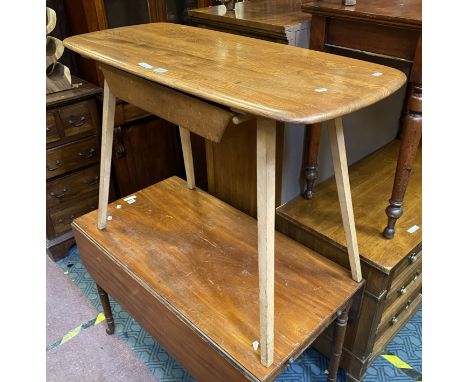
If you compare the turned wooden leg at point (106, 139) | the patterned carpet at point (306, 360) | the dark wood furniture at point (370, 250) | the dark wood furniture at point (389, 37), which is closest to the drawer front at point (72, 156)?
the turned wooden leg at point (106, 139)

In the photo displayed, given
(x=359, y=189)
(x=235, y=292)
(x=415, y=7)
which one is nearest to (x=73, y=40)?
(x=235, y=292)

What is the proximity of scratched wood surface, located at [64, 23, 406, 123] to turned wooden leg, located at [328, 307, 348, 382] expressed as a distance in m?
0.58

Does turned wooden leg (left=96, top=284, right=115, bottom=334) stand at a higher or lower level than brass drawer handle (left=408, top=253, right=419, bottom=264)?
lower

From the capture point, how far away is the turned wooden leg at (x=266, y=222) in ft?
2.39

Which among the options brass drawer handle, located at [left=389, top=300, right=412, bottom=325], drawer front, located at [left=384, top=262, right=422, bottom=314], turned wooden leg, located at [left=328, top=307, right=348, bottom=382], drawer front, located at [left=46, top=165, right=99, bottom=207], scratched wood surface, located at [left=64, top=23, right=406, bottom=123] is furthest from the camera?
drawer front, located at [left=46, top=165, right=99, bottom=207]

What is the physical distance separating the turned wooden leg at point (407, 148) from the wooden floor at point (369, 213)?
0.06 meters

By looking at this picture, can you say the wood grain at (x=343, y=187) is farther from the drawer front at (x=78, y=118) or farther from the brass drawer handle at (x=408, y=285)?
the drawer front at (x=78, y=118)

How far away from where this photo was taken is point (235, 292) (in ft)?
3.47

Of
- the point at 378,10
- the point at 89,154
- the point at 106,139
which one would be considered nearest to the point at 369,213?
the point at 378,10

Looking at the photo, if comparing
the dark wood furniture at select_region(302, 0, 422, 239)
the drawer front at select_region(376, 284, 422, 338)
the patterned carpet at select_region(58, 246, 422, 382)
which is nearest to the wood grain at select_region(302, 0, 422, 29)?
the dark wood furniture at select_region(302, 0, 422, 239)

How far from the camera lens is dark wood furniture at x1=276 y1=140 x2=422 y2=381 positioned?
1.13m

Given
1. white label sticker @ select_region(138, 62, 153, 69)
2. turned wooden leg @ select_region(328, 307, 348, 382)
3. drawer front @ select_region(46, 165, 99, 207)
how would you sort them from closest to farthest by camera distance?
1. white label sticker @ select_region(138, 62, 153, 69)
2. turned wooden leg @ select_region(328, 307, 348, 382)
3. drawer front @ select_region(46, 165, 99, 207)

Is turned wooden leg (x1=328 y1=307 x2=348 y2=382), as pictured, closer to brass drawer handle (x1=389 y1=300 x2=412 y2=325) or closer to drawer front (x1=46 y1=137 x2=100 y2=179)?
brass drawer handle (x1=389 y1=300 x2=412 y2=325)

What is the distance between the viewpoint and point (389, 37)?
1020 mm
